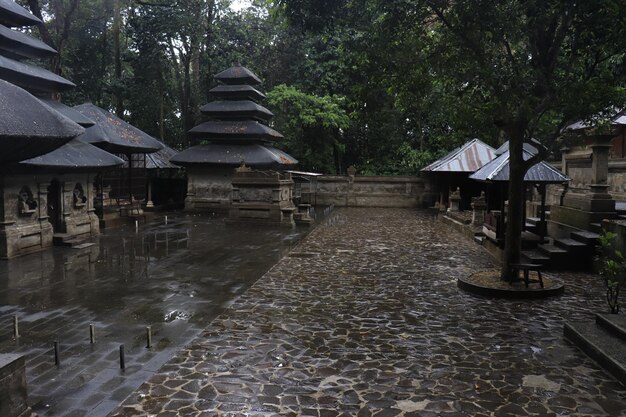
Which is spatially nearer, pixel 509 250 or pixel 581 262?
pixel 509 250

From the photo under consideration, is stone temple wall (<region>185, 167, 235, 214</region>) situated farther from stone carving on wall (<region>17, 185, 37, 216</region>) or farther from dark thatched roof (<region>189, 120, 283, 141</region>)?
stone carving on wall (<region>17, 185, 37, 216</region>)

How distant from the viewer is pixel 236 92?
28125 mm

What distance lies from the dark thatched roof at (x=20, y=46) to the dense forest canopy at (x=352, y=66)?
9030 millimetres

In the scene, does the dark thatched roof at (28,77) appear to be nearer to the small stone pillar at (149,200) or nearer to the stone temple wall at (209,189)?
the small stone pillar at (149,200)

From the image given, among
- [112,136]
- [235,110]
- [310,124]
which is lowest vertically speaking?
[112,136]

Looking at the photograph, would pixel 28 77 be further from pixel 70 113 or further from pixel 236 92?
pixel 236 92

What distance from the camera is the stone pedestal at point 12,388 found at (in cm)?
444

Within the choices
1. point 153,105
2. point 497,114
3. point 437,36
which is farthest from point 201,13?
point 497,114

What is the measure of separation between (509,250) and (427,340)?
3.96 meters

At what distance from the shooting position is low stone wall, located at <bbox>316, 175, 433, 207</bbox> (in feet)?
109

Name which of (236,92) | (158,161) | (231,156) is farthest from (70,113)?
(236,92)

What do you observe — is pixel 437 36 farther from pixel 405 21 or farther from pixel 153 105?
pixel 153 105

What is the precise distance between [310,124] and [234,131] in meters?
7.09

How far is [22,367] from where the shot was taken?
4.72 meters
